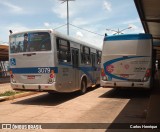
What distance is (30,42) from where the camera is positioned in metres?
11.9

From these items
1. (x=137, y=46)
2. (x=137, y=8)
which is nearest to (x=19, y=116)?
(x=137, y=46)

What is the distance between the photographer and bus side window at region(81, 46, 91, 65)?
15552mm

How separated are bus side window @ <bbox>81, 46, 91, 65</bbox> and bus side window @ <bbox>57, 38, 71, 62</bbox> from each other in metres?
2.36

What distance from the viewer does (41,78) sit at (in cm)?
1166

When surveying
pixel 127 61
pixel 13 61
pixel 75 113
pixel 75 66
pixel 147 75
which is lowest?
pixel 75 113

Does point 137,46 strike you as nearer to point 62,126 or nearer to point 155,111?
point 155,111

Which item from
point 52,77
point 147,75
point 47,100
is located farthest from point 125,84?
point 52,77

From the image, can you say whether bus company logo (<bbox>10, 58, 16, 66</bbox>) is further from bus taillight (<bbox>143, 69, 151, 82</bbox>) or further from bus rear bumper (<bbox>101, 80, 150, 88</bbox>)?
bus taillight (<bbox>143, 69, 151, 82</bbox>)

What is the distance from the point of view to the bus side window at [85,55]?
51.0 ft

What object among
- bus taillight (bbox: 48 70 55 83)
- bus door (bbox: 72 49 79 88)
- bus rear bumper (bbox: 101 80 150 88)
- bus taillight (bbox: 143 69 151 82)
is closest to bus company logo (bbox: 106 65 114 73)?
bus rear bumper (bbox: 101 80 150 88)

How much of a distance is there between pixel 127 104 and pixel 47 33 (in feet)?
14.9

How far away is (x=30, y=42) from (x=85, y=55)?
16.1ft

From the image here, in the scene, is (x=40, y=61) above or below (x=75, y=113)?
above

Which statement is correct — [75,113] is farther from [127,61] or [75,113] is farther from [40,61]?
[127,61]
